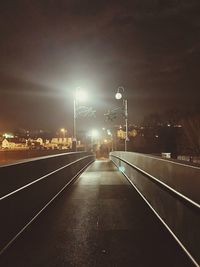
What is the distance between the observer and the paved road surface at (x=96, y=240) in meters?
6.54

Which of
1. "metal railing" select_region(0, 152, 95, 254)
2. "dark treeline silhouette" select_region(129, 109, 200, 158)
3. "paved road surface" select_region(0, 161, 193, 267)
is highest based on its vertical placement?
"dark treeline silhouette" select_region(129, 109, 200, 158)

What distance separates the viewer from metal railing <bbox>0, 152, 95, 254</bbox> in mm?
8117

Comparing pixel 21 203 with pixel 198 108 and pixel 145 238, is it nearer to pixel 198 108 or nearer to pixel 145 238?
pixel 145 238

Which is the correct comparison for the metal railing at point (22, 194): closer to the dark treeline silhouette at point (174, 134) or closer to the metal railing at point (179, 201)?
the metal railing at point (179, 201)

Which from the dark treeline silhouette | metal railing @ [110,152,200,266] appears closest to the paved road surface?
metal railing @ [110,152,200,266]

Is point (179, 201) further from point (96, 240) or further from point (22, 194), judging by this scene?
point (22, 194)

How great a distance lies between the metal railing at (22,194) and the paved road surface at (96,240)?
0.86 ft

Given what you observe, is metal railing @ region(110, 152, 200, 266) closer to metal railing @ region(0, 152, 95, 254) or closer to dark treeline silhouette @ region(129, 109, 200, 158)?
metal railing @ region(0, 152, 95, 254)

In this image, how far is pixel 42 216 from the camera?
35.2 ft

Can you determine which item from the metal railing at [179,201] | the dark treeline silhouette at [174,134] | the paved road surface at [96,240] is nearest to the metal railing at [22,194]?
the paved road surface at [96,240]

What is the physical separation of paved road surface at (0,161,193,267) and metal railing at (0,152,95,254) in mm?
261

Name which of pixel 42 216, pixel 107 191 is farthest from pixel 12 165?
pixel 107 191

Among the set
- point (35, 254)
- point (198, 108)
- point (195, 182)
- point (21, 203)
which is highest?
point (198, 108)

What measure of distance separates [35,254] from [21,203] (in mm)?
2714
